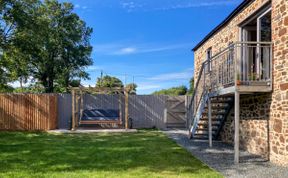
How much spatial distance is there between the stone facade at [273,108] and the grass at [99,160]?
1923mm

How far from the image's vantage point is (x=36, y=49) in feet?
57.3

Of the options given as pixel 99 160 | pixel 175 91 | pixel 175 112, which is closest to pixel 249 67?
pixel 99 160

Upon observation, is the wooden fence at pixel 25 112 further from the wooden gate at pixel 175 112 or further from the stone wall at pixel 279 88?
the stone wall at pixel 279 88

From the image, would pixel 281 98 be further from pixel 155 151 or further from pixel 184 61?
pixel 184 61

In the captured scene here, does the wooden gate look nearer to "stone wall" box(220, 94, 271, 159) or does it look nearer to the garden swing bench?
the garden swing bench

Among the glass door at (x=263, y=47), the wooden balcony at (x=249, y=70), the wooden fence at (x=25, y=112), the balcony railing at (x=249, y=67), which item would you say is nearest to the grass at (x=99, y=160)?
the wooden balcony at (x=249, y=70)

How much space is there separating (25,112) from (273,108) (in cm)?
1226

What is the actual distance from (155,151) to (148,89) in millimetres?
18377

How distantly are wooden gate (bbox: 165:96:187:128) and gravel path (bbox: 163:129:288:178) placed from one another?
23.2ft

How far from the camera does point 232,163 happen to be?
7.48 metres

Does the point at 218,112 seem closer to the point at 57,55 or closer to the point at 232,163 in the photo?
the point at 232,163

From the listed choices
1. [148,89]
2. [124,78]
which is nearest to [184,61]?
[148,89]

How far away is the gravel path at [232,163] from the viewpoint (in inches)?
250

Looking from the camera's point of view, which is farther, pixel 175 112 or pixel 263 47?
pixel 175 112
